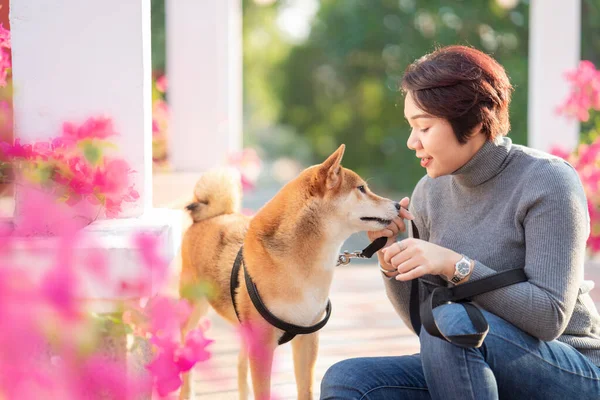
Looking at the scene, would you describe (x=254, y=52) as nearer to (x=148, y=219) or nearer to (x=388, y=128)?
(x=388, y=128)

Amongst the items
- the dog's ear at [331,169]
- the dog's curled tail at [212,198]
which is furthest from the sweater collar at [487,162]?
the dog's curled tail at [212,198]

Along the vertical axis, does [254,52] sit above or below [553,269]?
above

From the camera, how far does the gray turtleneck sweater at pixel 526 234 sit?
1902mm

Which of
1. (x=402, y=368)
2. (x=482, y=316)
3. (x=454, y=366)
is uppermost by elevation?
(x=482, y=316)

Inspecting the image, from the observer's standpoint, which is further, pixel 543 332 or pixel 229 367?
pixel 229 367

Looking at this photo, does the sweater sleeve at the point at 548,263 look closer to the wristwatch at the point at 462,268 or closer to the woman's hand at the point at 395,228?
the wristwatch at the point at 462,268

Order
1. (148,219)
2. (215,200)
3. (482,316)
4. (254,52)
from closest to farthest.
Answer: (482,316)
(148,219)
(215,200)
(254,52)

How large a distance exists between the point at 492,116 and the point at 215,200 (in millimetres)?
1610

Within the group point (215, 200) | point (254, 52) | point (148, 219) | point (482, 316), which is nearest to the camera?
point (482, 316)

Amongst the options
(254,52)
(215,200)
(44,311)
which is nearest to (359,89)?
(254,52)

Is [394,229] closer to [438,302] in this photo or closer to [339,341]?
[438,302]

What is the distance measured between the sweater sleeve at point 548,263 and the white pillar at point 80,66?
109cm

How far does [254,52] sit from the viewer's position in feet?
72.5

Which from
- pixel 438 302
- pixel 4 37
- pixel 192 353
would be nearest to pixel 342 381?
pixel 438 302
